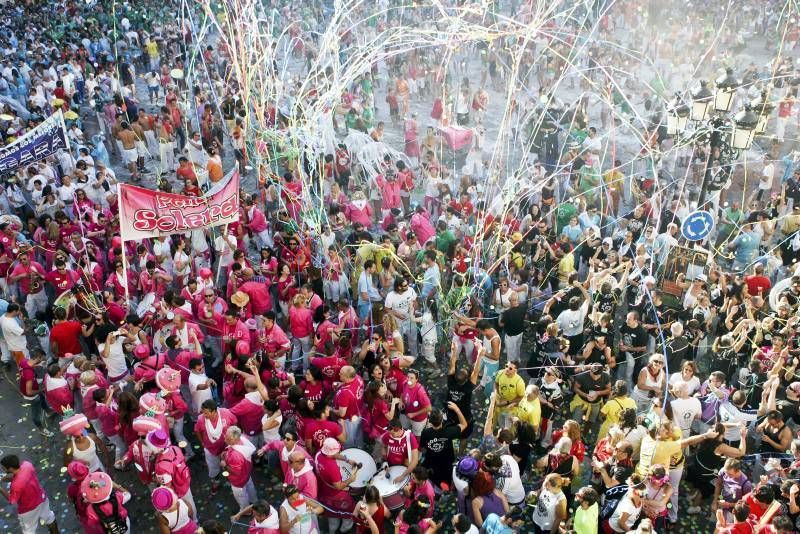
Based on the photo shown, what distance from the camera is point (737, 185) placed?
15.6 m

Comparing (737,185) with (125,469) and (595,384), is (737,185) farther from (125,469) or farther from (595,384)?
(125,469)

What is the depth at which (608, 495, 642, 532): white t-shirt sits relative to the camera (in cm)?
608

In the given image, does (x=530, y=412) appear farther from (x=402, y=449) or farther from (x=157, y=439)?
(x=157, y=439)

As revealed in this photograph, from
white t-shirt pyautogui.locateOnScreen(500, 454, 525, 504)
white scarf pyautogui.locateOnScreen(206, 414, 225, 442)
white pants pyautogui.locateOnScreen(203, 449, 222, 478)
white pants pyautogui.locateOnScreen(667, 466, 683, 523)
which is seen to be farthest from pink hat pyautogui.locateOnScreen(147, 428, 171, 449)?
white pants pyautogui.locateOnScreen(667, 466, 683, 523)

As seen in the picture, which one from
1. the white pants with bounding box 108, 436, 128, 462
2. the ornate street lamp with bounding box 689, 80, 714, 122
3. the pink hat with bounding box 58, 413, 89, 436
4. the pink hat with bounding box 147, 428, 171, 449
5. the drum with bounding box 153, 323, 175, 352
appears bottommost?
the white pants with bounding box 108, 436, 128, 462

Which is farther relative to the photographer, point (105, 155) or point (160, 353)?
point (105, 155)

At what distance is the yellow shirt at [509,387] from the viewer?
766cm

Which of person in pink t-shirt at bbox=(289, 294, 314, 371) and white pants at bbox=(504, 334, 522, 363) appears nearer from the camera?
person in pink t-shirt at bbox=(289, 294, 314, 371)

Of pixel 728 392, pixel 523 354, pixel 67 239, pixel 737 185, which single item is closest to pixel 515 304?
pixel 523 354

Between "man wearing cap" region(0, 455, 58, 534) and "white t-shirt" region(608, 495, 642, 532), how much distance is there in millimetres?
5446

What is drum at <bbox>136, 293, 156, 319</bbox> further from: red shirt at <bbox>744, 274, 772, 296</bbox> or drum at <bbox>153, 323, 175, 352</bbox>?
red shirt at <bbox>744, 274, 772, 296</bbox>

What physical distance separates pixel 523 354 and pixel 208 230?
574 centimetres

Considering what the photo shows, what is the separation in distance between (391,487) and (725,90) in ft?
20.1

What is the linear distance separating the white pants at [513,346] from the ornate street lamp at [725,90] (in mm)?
3821
